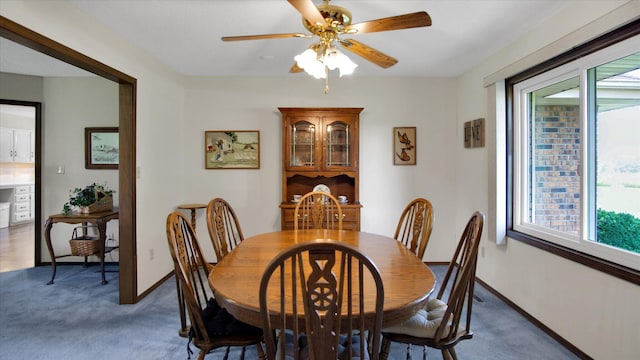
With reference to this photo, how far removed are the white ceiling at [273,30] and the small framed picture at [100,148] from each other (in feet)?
2.57

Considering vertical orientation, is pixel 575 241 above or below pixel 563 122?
below

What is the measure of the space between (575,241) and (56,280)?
4.78 meters

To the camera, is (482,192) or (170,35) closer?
(170,35)

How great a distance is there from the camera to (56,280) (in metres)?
3.36

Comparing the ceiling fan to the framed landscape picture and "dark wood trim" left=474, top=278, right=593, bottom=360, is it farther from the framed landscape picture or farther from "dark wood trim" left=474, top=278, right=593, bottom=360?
"dark wood trim" left=474, top=278, right=593, bottom=360

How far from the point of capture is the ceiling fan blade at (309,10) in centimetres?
145

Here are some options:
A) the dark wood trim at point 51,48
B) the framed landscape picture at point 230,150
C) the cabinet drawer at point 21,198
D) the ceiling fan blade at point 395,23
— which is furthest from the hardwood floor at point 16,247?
the ceiling fan blade at point 395,23

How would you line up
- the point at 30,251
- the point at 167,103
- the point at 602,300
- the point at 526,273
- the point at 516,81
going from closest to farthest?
1. the point at 602,300
2. the point at 526,273
3. the point at 516,81
4. the point at 167,103
5. the point at 30,251

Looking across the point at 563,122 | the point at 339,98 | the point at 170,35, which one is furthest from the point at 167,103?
the point at 563,122

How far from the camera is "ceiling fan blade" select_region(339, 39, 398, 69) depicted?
192cm

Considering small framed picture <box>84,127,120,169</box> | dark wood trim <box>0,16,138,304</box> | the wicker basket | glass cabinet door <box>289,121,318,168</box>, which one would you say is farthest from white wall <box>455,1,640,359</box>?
small framed picture <box>84,127,120,169</box>

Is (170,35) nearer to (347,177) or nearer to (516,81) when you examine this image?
(347,177)

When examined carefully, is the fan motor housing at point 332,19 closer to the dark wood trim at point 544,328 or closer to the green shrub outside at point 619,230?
the green shrub outside at point 619,230

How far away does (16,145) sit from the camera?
6523 mm
